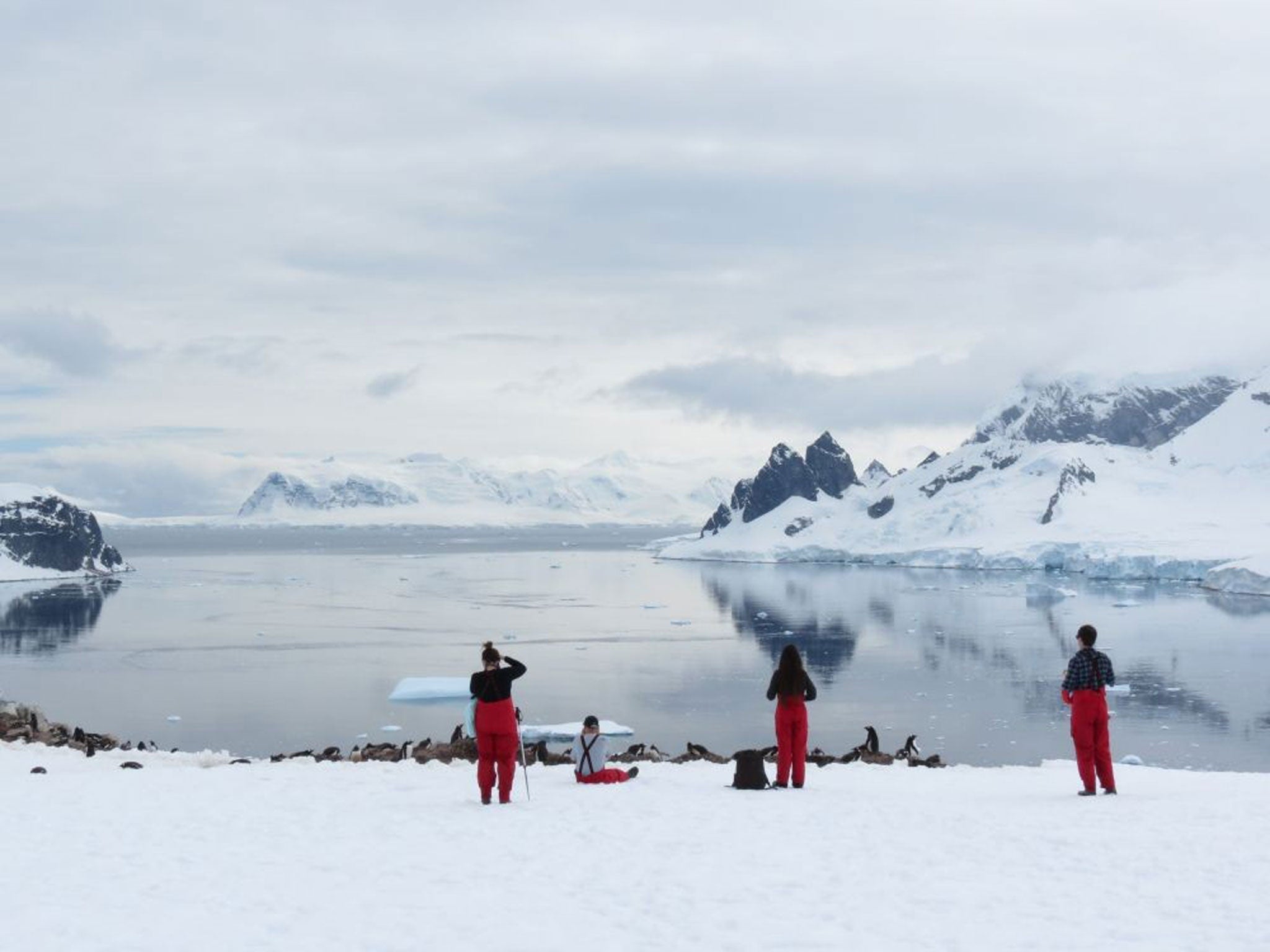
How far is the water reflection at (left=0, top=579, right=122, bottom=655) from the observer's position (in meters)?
71.4

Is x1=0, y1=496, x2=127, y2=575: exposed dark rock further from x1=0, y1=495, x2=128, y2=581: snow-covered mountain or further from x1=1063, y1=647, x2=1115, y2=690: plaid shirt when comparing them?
x1=1063, y1=647, x2=1115, y2=690: plaid shirt

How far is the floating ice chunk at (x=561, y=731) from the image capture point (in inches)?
1448

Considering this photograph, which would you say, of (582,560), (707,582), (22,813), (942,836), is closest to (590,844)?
(942,836)

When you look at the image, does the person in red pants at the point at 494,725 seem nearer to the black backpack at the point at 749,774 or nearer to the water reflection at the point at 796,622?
the black backpack at the point at 749,774

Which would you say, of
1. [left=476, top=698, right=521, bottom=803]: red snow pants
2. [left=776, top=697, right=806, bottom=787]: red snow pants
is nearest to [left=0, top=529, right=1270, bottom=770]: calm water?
[left=776, top=697, right=806, bottom=787]: red snow pants

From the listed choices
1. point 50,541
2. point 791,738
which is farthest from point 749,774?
point 50,541

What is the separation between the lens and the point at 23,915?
29.7ft

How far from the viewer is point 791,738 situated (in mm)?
15383

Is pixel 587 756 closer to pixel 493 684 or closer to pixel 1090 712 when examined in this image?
pixel 493 684

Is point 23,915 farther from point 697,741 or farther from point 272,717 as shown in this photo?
point 272,717

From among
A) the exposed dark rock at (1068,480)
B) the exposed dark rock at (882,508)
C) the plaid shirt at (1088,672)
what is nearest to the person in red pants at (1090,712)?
the plaid shirt at (1088,672)

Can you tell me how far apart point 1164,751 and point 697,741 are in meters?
13.9

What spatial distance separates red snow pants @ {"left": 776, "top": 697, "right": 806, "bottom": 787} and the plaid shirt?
10.6 ft

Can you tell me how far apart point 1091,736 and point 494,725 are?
280 inches
